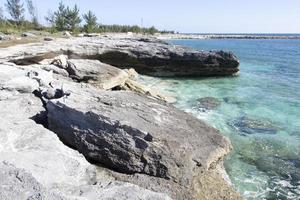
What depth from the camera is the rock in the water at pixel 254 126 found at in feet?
51.5

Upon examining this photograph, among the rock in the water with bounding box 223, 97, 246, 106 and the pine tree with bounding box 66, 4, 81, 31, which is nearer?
the rock in the water with bounding box 223, 97, 246, 106

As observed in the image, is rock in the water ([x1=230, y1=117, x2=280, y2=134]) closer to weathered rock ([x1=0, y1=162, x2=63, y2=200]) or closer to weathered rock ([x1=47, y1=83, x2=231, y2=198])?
weathered rock ([x1=47, y1=83, x2=231, y2=198])

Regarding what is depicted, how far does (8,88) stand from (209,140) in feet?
25.1

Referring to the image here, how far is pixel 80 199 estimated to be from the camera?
5266 millimetres

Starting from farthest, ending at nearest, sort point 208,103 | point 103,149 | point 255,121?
point 208,103, point 255,121, point 103,149

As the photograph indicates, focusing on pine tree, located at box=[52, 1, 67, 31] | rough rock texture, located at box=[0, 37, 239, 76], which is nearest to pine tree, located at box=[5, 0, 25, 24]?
pine tree, located at box=[52, 1, 67, 31]

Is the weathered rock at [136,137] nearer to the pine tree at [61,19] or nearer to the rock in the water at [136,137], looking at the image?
the rock in the water at [136,137]

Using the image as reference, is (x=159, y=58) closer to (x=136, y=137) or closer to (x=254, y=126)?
(x=254, y=126)

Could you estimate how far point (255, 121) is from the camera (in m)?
17.3

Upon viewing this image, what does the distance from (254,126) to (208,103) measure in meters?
4.79

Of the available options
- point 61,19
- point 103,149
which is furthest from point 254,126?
point 61,19

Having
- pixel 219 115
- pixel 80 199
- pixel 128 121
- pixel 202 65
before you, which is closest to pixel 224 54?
pixel 202 65

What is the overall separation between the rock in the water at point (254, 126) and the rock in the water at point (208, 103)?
264cm

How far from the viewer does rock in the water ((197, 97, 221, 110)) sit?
19.9 m
